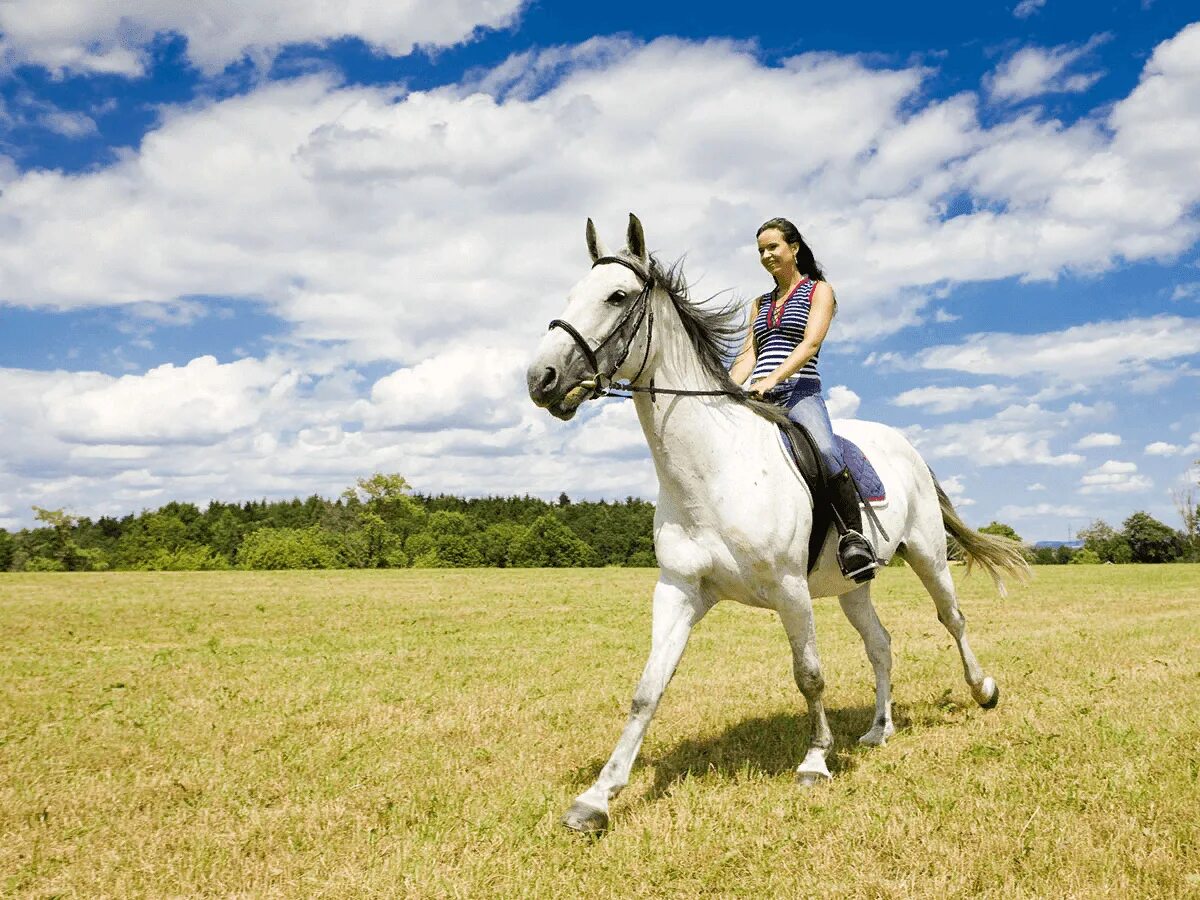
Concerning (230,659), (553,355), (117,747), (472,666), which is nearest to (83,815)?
(117,747)

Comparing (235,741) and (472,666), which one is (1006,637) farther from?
(235,741)

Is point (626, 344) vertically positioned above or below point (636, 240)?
below

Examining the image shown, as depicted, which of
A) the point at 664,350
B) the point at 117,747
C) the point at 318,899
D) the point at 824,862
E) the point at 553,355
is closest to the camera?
the point at 318,899

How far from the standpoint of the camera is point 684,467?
5.80m

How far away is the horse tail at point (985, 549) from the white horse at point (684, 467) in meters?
3.44

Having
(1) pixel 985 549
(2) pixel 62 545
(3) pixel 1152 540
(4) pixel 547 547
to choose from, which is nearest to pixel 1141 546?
(3) pixel 1152 540

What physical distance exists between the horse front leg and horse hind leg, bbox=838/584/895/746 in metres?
2.89

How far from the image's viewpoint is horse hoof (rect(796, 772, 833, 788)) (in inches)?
246

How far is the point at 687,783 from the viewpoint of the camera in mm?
6211

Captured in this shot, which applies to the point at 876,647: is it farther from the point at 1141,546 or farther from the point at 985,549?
the point at 1141,546

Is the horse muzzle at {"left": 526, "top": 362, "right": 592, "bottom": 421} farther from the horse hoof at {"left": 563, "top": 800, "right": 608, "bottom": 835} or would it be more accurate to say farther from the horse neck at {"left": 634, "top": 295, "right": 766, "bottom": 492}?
the horse hoof at {"left": 563, "top": 800, "right": 608, "bottom": 835}

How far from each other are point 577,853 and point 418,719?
4.66 m

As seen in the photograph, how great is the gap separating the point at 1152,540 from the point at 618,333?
355 feet

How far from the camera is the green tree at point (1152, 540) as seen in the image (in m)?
93.2
